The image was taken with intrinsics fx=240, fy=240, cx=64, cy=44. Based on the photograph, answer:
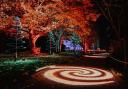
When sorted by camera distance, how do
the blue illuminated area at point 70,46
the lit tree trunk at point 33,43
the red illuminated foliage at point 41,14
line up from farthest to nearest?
the blue illuminated area at point 70,46 < the lit tree trunk at point 33,43 < the red illuminated foliage at point 41,14

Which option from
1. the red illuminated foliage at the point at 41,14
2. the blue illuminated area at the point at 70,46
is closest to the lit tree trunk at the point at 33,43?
the red illuminated foliage at the point at 41,14

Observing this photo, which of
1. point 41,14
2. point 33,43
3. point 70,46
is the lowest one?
point 70,46

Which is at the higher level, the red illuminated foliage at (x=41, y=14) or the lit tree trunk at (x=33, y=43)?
the red illuminated foliage at (x=41, y=14)

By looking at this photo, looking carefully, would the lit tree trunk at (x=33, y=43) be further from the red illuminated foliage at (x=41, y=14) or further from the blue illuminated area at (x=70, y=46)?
the blue illuminated area at (x=70, y=46)

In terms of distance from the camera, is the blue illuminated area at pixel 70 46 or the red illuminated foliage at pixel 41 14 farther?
the blue illuminated area at pixel 70 46

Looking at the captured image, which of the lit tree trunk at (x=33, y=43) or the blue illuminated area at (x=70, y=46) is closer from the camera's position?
the lit tree trunk at (x=33, y=43)

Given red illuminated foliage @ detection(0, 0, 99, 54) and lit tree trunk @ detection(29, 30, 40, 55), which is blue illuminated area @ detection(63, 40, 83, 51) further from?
lit tree trunk @ detection(29, 30, 40, 55)

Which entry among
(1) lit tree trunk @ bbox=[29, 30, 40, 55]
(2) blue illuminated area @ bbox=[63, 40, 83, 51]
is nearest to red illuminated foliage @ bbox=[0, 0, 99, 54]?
(1) lit tree trunk @ bbox=[29, 30, 40, 55]

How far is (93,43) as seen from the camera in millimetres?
38688

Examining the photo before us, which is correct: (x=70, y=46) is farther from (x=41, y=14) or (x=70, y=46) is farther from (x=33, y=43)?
(x=41, y=14)

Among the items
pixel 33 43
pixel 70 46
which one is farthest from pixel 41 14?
pixel 70 46

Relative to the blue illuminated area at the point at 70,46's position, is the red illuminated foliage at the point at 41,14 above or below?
above

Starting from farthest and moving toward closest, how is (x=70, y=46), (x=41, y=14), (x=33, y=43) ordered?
(x=70, y=46) < (x=33, y=43) < (x=41, y=14)

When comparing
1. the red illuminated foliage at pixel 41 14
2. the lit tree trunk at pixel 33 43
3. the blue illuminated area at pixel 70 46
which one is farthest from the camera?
the blue illuminated area at pixel 70 46
